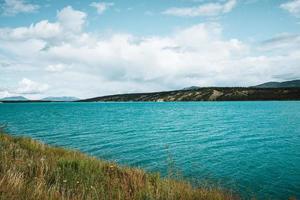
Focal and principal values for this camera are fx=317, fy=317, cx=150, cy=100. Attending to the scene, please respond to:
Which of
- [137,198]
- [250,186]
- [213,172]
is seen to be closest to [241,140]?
[213,172]

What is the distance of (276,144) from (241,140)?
13.4ft

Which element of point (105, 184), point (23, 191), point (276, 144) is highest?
point (23, 191)

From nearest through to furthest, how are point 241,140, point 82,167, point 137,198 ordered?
point 137,198 < point 82,167 < point 241,140

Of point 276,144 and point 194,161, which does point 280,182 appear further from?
point 276,144

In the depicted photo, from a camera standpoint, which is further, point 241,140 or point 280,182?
point 241,140

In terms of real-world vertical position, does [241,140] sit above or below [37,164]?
below

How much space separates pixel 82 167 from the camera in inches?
432

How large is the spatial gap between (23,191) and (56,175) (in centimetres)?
284

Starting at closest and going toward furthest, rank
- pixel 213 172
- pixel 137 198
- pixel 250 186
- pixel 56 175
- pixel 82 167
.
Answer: pixel 137 198
pixel 56 175
pixel 82 167
pixel 250 186
pixel 213 172

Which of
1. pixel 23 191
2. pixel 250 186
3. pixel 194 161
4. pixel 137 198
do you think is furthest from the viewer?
pixel 194 161

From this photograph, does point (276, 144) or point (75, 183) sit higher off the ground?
point (75, 183)

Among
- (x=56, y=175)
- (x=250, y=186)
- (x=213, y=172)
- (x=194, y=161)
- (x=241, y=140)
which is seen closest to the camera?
(x=56, y=175)

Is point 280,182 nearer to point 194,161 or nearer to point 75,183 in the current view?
point 194,161

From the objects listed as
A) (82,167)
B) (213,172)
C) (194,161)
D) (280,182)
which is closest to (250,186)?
(280,182)
